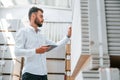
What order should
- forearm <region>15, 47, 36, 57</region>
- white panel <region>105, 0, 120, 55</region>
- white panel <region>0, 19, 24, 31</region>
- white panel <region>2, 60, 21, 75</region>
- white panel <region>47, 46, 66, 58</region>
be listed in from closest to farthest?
white panel <region>105, 0, 120, 55</region>, forearm <region>15, 47, 36, 57</region>, white panel <region>2, 60, 21, 75</region>, white panel <region>47, 46, 66, 58</region>, white panel <region>0, 19, 24, 31</region>

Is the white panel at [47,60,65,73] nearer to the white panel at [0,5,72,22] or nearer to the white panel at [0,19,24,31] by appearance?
the white panel at [0,19,24,31]

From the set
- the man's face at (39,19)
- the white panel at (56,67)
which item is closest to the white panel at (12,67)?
the white panel at (56,67)

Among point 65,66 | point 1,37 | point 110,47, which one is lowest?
point 65,66

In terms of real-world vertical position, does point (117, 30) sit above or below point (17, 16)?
below

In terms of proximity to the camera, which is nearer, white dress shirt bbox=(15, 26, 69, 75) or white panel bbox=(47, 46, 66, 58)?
white dress shirt bbox=(15, 26, 69, 75)

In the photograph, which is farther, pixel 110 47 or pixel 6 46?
pixel 6 46

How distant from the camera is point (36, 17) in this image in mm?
2348

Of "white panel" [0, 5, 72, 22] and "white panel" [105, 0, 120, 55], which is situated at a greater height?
"white panel" [0, 5, 72, 22]

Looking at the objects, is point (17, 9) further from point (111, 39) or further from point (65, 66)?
point (111, 39)

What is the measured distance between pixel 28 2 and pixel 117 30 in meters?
4.69

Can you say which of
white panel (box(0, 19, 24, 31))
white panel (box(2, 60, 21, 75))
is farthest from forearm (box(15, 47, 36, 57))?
white panel (box(0, 19, 24, 31))

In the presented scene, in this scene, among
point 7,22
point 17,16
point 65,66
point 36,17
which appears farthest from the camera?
point 17,16

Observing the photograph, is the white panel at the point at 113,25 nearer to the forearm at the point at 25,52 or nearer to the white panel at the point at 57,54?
the forearm at the point at 25,52

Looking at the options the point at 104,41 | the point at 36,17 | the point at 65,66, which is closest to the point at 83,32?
the point at 104,41
